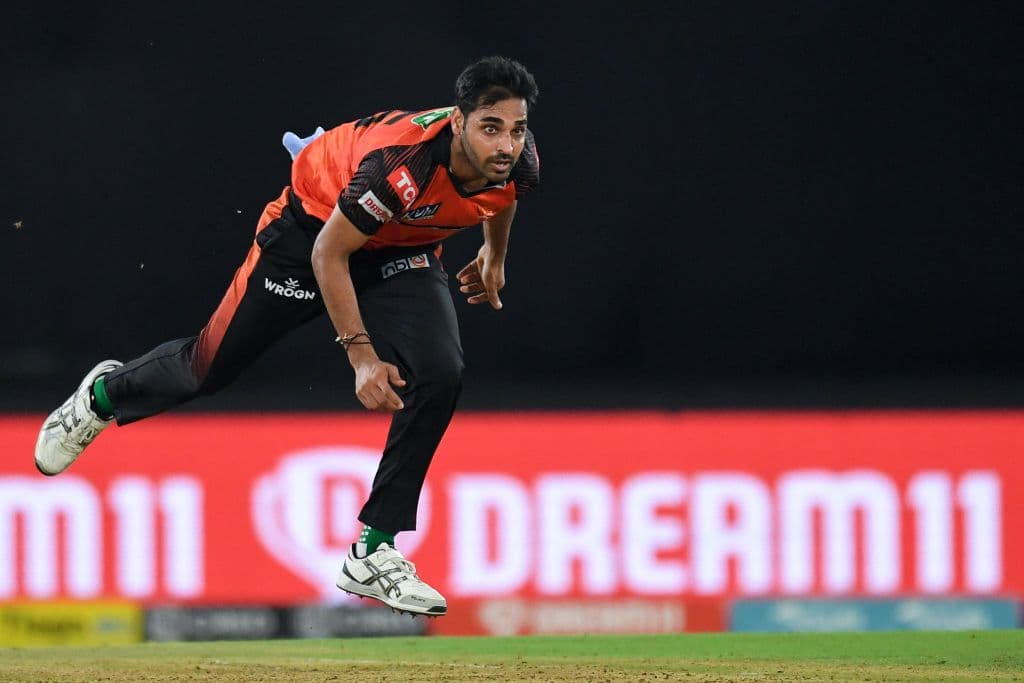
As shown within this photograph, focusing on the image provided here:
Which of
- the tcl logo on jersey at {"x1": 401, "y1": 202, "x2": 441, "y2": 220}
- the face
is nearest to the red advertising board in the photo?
the tcl logo on jersey at {"x1": 401, "y1": 202, "x2": 441, "y2": 220}

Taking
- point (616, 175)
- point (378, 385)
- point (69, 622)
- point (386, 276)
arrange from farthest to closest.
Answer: point (616, 175) < point (69, 622) < point (386, 276) < point (378, 385)

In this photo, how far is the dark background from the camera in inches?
356

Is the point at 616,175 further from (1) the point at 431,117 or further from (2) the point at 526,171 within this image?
(1) the point at 431,117

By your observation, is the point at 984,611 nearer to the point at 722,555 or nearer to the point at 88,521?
the point at 722,555

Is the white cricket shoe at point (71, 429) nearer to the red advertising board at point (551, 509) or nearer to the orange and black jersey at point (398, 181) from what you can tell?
the orange and black jersey at point (398, 181)

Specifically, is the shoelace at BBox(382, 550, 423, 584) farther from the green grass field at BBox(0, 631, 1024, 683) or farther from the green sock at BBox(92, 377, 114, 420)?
the green sock at BBox(92, 377, 114, 420)

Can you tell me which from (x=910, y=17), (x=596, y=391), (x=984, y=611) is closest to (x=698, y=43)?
(x=910, y=17)

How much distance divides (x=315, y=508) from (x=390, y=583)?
2.92m

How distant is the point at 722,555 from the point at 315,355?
2.04m

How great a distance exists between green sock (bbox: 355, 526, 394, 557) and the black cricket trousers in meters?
0.03

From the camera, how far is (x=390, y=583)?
5438 mm

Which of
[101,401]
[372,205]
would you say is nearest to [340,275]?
[372,205]

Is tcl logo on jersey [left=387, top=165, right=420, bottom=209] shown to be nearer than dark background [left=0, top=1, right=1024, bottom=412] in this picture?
Yes

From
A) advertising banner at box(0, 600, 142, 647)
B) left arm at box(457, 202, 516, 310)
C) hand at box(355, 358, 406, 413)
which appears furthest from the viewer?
advertising banner at box(0, 600, 142, 647)
